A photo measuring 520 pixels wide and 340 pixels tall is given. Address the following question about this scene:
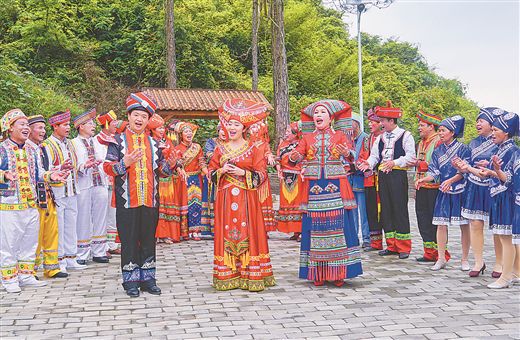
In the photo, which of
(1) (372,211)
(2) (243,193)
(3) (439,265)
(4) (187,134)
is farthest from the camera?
(4) (187,134)

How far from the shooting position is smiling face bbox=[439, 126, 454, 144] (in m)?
7.17

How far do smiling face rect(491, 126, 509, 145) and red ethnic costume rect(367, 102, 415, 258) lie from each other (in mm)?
1753

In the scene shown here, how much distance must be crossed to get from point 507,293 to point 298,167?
437cm

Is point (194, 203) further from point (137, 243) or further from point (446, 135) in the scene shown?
point (446, 135)

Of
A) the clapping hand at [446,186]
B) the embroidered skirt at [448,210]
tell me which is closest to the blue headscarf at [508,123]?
the clapping hand at [446,186]

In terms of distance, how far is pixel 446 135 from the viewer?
7.18 metres

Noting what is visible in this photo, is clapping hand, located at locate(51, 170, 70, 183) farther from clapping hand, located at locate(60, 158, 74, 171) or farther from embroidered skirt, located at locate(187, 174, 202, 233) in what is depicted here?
embroidered skirt, located at locate(187, 174, 202, 233)

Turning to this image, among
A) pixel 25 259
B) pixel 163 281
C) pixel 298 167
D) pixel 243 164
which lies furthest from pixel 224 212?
pixel 298 167

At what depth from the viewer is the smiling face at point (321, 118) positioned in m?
6.46

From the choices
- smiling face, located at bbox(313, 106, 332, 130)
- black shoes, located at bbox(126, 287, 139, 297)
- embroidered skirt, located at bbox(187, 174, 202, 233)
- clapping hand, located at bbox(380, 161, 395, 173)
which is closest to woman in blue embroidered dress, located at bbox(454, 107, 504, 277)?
clapping hand, located at bbox(380, 161, 395, 173)

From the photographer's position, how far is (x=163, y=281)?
271 inches

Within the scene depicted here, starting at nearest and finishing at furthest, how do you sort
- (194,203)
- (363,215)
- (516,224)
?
(516,224), (363,215), (194,203)

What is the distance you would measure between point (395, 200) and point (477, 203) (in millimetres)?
1591

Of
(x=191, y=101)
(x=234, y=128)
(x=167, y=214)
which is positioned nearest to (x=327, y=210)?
(x=234, y=128)
